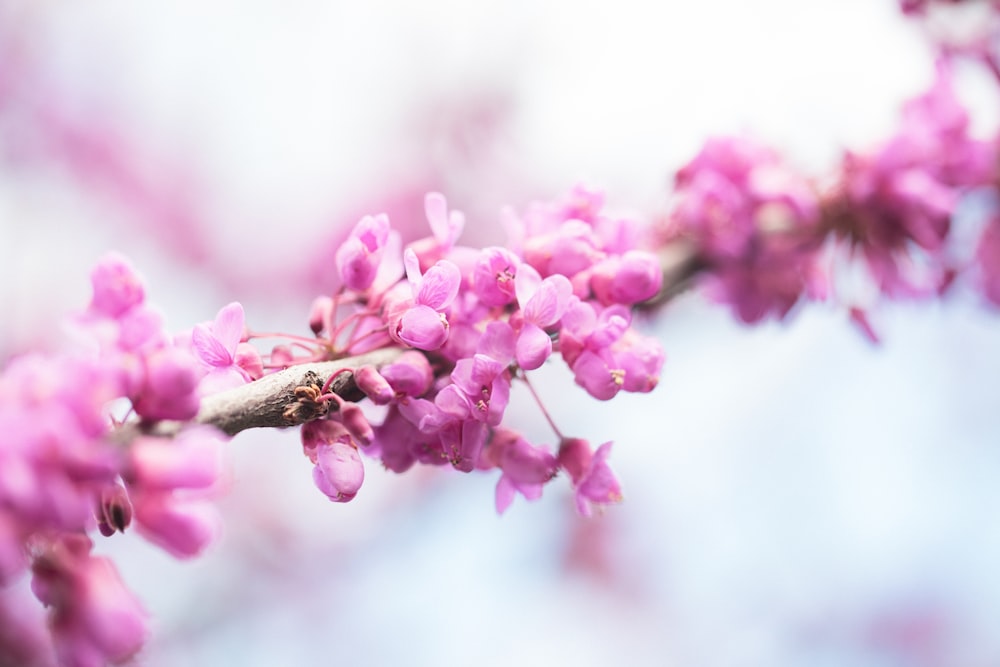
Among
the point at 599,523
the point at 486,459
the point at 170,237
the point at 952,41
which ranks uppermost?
the point at 170,237

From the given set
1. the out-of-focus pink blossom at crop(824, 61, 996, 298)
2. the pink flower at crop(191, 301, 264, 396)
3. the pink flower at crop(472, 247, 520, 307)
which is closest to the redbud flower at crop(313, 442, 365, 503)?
the pink flower at crop(191, 301, 264, 396)

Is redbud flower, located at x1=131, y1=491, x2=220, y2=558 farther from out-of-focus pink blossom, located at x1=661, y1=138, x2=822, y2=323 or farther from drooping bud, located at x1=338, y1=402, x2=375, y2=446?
out-of-focus pink blossom, located at x1=661, y1=138, x2=822, y2=323

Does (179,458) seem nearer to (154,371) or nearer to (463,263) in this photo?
(154,371)

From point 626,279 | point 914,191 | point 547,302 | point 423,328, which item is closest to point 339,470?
point 423,328

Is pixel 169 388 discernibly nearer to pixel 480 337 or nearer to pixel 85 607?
pixel 85 607

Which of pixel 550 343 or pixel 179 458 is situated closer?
pixel 179 458

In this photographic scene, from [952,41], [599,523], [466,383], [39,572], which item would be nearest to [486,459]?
[466,383]

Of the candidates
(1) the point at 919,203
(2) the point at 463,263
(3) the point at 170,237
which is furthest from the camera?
(3) the point at 170,237

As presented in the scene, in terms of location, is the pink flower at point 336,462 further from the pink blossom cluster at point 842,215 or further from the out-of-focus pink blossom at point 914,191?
the out-of-focus pink blossom at point 914,191
